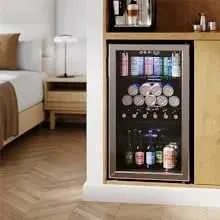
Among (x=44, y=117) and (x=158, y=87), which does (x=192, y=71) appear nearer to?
(x=158, y=87)

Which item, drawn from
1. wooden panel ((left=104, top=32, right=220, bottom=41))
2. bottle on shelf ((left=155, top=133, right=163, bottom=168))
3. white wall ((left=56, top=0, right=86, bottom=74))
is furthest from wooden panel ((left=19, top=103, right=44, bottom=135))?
wooden panel ((left=104, top=32, right=220, bottom=41))

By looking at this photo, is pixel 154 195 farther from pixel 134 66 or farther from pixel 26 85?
pixel 26 85

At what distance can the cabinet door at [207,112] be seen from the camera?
3.57m

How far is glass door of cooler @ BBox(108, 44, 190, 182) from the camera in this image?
367cm

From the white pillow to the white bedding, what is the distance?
17 cm

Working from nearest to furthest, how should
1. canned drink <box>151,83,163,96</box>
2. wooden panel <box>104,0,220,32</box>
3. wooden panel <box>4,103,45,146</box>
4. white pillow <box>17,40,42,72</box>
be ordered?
canned drink <box>151,83,163,96</box> < wooden panel <box>104,0,220,32</box> < wooden panel <box>4,103,45,146</box> < white pillow <box>17,40,42,72</box>

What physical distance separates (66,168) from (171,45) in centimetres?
165

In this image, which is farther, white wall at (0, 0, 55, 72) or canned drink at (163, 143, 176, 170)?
white wall at (0, 0, 55, 72)

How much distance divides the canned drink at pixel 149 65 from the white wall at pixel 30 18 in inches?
124

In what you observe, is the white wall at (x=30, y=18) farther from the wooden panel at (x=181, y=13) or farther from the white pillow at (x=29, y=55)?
the wooden panel at (x=181, y=13)

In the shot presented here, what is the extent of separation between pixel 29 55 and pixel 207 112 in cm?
338

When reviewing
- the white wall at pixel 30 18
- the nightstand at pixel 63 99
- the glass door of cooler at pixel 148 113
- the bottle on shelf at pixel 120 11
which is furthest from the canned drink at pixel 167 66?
the white wall at pixel 30 18

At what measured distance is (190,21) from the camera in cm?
393

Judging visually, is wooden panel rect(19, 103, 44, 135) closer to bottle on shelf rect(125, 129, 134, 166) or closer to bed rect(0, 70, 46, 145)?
bed rect(0, 70, 46, 145)
